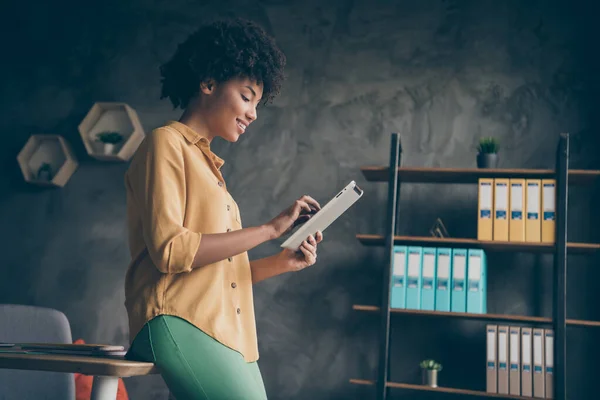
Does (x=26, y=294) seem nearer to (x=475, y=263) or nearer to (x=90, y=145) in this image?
(x=90, y=145)

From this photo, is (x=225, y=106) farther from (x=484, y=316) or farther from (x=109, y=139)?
(x=109, y=139)

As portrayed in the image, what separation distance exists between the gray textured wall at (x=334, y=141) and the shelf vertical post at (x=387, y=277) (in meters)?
0.36

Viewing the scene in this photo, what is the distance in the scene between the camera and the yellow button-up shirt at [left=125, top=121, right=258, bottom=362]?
1.31 m

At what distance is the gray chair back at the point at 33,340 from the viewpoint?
217 cm

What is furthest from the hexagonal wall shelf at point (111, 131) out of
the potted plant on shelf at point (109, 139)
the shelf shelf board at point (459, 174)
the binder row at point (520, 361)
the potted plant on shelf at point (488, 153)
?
the binder row at point (520, 361)

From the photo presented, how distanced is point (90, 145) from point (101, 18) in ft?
2.63

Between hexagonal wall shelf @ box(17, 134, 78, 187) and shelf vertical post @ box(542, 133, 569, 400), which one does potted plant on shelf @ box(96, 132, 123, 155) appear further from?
shelf vertical post @ box(542, 133, 569, 400)

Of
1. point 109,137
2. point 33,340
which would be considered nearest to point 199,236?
point 33,340

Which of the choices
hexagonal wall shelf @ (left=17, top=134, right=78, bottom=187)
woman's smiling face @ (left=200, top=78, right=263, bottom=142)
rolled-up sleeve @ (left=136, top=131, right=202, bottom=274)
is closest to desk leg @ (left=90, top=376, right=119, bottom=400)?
rolled-up sleeve @ (left=136, top=131, right=202, bottom=274)

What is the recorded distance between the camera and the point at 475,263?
330 centimetres

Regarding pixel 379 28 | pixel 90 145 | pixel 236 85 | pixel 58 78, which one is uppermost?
pixel 379 28

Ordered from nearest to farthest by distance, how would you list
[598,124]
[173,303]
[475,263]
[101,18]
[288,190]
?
1. [173,303]
2. [475,263]
3. [598,124]
4. [288,190]
5. [101,18]

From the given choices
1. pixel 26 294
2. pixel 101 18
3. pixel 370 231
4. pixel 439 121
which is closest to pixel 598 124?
pixel 439 121

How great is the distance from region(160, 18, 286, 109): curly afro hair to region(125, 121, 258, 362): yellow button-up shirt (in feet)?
0.50
